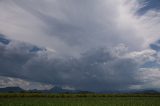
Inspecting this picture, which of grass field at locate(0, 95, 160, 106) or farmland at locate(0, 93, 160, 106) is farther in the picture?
farmland at locate(0, 93, 160, 106)

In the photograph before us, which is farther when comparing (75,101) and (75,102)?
(75,101)

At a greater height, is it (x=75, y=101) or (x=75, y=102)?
(x=75, y=101)

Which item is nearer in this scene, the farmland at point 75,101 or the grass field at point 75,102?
the grass field at point 75,102
